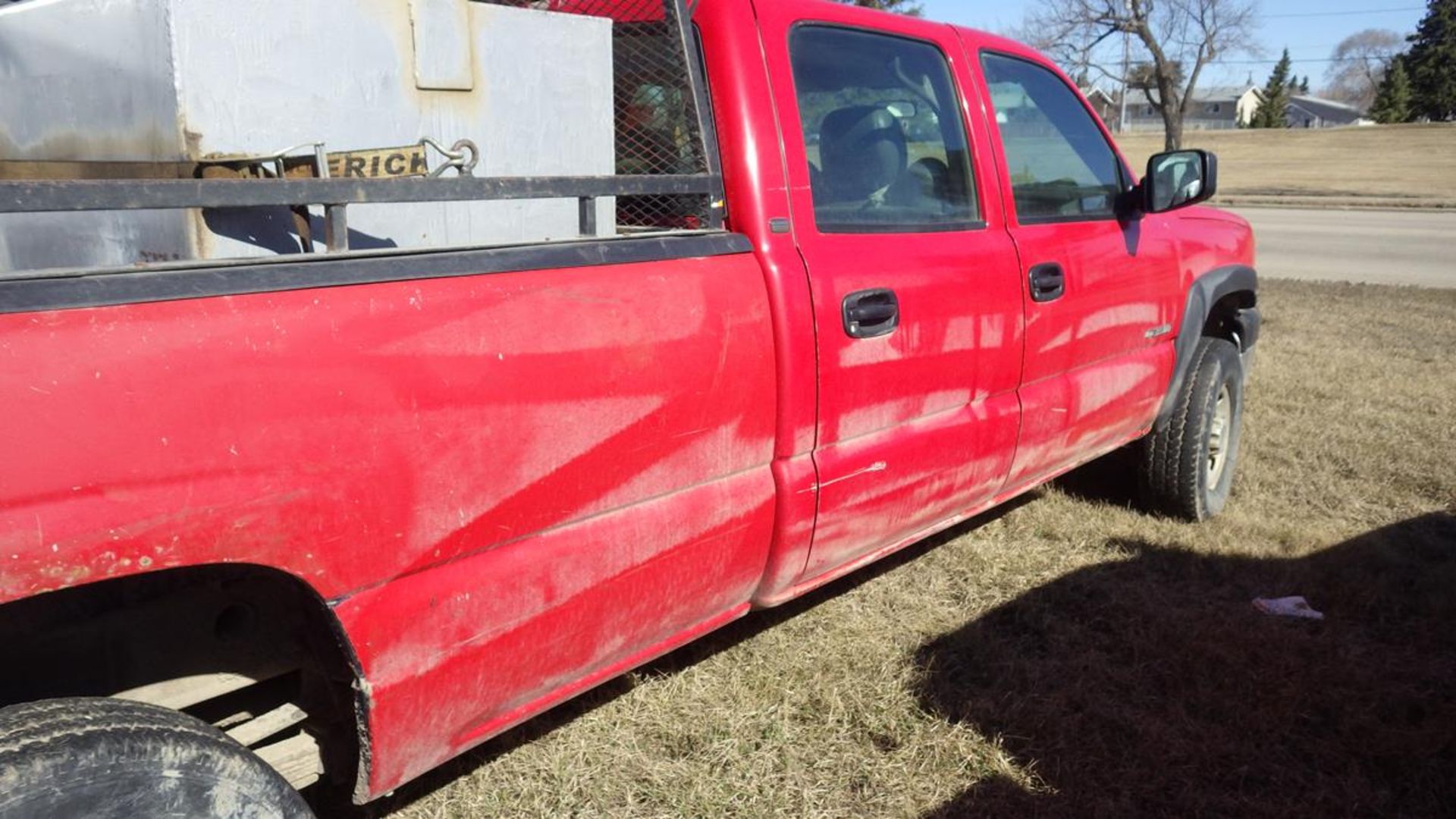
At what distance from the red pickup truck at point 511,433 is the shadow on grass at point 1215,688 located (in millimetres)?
541

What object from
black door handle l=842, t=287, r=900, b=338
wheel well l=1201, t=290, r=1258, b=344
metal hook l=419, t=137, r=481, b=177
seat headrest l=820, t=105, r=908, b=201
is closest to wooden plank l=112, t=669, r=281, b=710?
metal hook l=419, t=137, r=481, b=177

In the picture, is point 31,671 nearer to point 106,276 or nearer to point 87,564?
point 87,564

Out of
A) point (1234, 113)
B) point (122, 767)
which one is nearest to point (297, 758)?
point (122, 767)

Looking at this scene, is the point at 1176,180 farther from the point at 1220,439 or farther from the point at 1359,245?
the point at 1359,245

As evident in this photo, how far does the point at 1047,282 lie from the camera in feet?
11.7

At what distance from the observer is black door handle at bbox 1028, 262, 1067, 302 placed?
3.52m

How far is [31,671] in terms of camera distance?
1.96 metres

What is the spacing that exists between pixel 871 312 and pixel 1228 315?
280 centimetres

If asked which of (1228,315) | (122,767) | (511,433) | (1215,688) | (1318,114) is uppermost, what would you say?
(1318,114)

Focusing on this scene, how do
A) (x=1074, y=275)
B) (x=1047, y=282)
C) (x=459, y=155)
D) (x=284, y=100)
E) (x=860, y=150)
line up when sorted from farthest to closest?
(x=1074, y=275)
(x=1047, y=282)
(x=860, y=150)
(x=459, y=155)
(x=284, y=100)

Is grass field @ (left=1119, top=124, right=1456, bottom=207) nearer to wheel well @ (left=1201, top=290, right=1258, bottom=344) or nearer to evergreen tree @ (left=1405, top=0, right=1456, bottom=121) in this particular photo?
evergreen tree @ (left=1405, top=0, right=1456, bottom=121)

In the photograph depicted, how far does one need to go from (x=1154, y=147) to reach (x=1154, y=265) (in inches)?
1699

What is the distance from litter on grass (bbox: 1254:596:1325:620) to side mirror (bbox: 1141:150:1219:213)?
1.45 meters

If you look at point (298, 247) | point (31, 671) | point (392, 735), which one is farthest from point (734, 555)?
point (31, 671)
